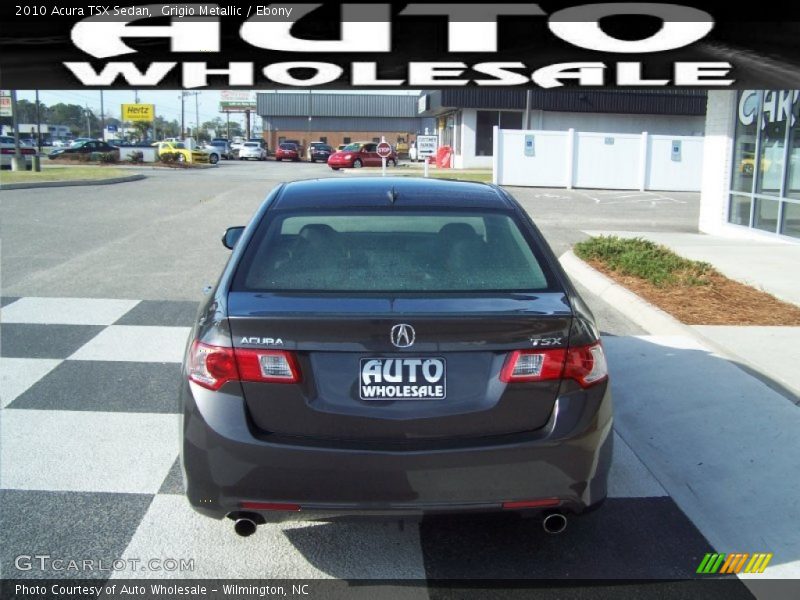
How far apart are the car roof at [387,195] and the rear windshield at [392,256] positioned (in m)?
0.08

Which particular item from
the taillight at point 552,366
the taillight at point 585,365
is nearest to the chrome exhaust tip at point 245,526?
the taillight at point 552,366

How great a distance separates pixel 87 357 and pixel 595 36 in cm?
1475

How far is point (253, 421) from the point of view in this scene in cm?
298

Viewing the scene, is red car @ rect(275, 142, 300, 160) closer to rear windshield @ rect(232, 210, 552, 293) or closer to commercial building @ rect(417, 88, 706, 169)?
commercial building @ rect(417, 88, 706, 169)

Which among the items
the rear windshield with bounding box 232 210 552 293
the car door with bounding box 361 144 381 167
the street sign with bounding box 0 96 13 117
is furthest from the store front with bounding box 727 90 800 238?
the car door with bounding box 361 144 381 167

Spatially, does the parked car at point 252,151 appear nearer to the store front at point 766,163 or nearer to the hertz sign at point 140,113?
the hertz sign at point 140,113

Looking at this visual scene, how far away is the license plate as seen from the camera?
9.67 feet

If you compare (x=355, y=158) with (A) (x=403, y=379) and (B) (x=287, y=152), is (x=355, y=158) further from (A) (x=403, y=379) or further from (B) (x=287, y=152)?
(A) (x=403, y=379)

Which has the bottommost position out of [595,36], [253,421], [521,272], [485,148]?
[485,148]

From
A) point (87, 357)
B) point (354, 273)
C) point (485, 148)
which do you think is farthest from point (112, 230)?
point (485, 148)

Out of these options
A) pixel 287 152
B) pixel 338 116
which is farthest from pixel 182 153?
pixel 338 116

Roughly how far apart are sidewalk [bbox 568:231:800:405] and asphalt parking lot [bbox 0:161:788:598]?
254 millimetres

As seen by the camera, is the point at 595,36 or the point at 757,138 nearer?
the point at 757,138

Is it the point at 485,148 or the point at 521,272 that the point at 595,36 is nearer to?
the point at 521,272
